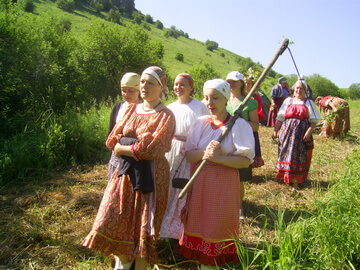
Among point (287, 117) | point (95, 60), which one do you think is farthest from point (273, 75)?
point (287, 117)

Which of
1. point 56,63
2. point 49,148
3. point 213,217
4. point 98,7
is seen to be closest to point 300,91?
point 213,217

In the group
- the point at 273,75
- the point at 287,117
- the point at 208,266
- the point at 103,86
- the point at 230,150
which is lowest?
the point at 103,86

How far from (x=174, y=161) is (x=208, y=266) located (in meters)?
1.24

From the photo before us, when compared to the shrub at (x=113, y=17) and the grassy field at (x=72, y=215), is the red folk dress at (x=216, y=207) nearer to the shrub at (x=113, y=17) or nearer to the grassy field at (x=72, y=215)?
the grassy field at (x=72, y=215)

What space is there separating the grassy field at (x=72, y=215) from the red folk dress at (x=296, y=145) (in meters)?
0.31

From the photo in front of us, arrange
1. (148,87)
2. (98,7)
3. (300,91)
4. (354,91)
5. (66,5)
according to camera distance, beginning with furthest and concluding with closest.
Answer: (98,7)
(66,5)
(354,91)
(300,91)
(148,87)

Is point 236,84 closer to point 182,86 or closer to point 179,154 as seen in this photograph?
point 182,86

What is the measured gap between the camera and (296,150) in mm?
4770

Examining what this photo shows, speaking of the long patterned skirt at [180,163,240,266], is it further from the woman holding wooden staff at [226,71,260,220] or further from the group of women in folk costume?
the woman holding wooden staff at [226,71,260,220]

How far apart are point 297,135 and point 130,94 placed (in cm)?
310

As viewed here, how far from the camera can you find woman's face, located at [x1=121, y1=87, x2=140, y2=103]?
3.16 meters

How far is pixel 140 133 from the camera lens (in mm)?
2447

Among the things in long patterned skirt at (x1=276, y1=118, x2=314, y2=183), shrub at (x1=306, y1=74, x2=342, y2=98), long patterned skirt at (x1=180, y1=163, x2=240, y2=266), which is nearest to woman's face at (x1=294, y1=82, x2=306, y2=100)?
long patterned skirt at (x1=276, y1=118, x2=314, y2=183)

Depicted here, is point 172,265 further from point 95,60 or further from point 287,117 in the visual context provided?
point 95,60
